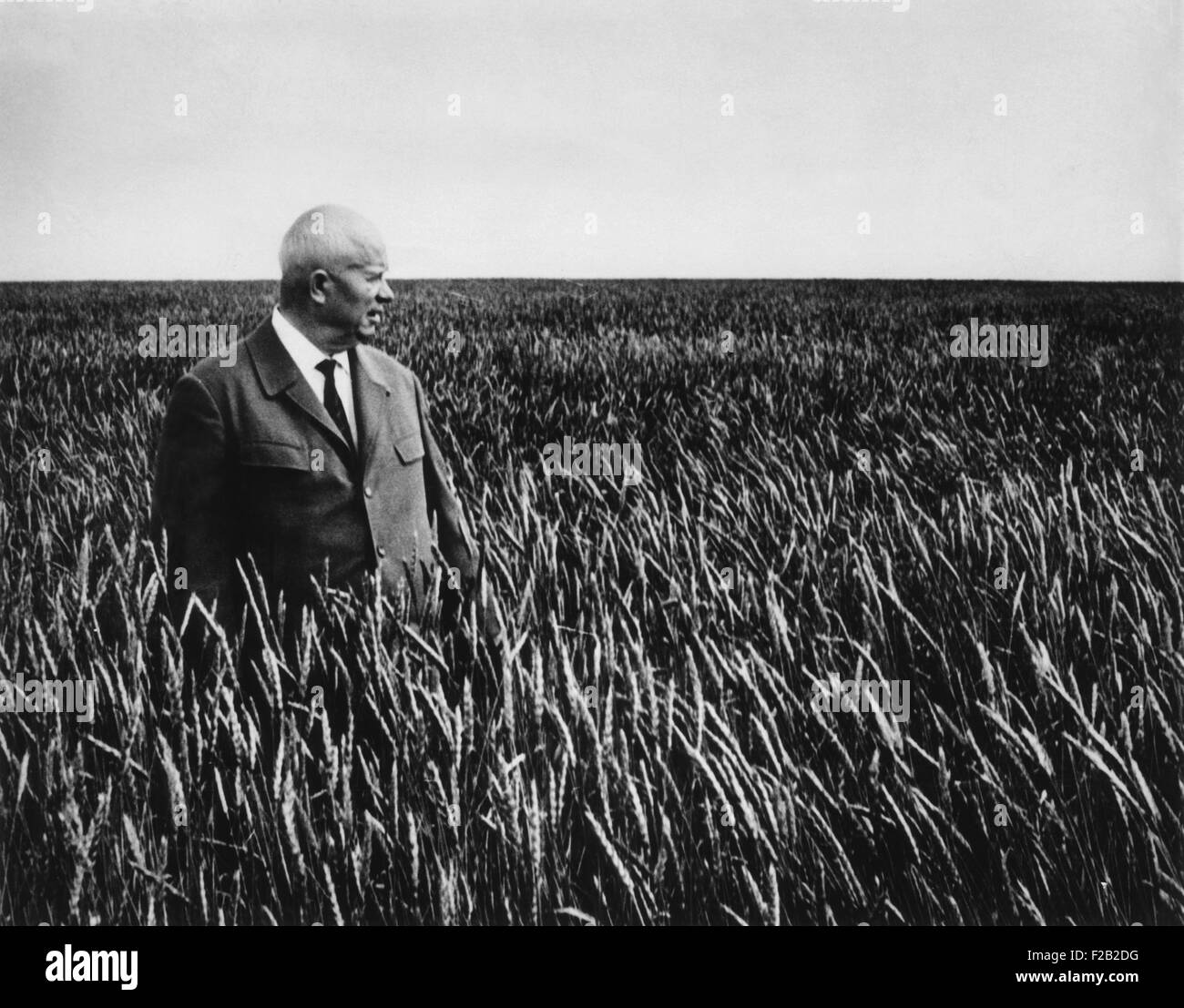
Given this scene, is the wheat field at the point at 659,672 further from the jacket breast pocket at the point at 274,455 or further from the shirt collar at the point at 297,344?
the shirt collar at the point at 297,344

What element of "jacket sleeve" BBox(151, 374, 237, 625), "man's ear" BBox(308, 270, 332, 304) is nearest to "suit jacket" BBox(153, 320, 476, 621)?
"jacket sleeve" BBox(151, 374, 237, 625)

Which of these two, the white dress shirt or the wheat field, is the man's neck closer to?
the white dress shirt

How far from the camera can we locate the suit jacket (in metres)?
2.31

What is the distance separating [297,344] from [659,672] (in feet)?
3.78

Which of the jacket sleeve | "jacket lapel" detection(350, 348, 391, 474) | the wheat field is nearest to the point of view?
the wheat field

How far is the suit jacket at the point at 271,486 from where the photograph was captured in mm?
2311

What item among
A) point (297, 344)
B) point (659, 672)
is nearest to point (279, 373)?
point (297, 344)

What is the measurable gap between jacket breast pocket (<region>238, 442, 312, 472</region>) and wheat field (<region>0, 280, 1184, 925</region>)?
0.37 m

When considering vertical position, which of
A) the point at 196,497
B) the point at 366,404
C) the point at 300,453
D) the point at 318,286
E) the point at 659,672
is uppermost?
the point at 318,286

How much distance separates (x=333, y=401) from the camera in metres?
2.41

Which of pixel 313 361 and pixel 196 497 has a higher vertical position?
pixel 313 361

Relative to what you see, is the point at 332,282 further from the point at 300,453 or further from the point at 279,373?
the point at 300,453

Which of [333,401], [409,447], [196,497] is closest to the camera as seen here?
[196,497]
